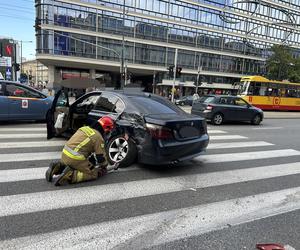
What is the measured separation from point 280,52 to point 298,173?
143 feet

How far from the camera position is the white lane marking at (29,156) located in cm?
559

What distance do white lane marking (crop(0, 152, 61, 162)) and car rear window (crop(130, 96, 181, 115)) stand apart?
82.7 inches

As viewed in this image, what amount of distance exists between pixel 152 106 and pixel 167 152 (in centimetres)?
122

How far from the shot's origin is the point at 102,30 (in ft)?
133

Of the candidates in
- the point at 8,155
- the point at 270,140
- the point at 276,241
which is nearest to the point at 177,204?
the point at 276,241

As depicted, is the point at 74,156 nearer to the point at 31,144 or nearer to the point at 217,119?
the point at 31,144

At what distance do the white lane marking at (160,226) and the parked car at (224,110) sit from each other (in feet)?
30.4

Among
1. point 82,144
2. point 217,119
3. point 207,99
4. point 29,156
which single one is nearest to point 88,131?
point 82,144

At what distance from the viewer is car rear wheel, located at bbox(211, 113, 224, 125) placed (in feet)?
43.6

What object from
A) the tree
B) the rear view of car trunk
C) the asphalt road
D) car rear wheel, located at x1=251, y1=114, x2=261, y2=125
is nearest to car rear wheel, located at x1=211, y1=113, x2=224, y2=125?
car rear wheel, located at x1=251, y1=114, x2=261, y2=125

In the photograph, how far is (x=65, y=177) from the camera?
168 inches

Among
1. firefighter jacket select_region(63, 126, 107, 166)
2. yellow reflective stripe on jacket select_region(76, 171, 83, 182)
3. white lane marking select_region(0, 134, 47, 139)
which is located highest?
firefighter jacket select_region(63, 126, 107, 166)

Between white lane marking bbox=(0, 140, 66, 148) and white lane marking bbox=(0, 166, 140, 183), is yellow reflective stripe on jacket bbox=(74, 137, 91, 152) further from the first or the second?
white lane marking bbox=(0, 140, 66, 148)

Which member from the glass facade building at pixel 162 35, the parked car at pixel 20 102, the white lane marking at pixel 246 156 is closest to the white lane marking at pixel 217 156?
the white lane marking at pixel 246 156
